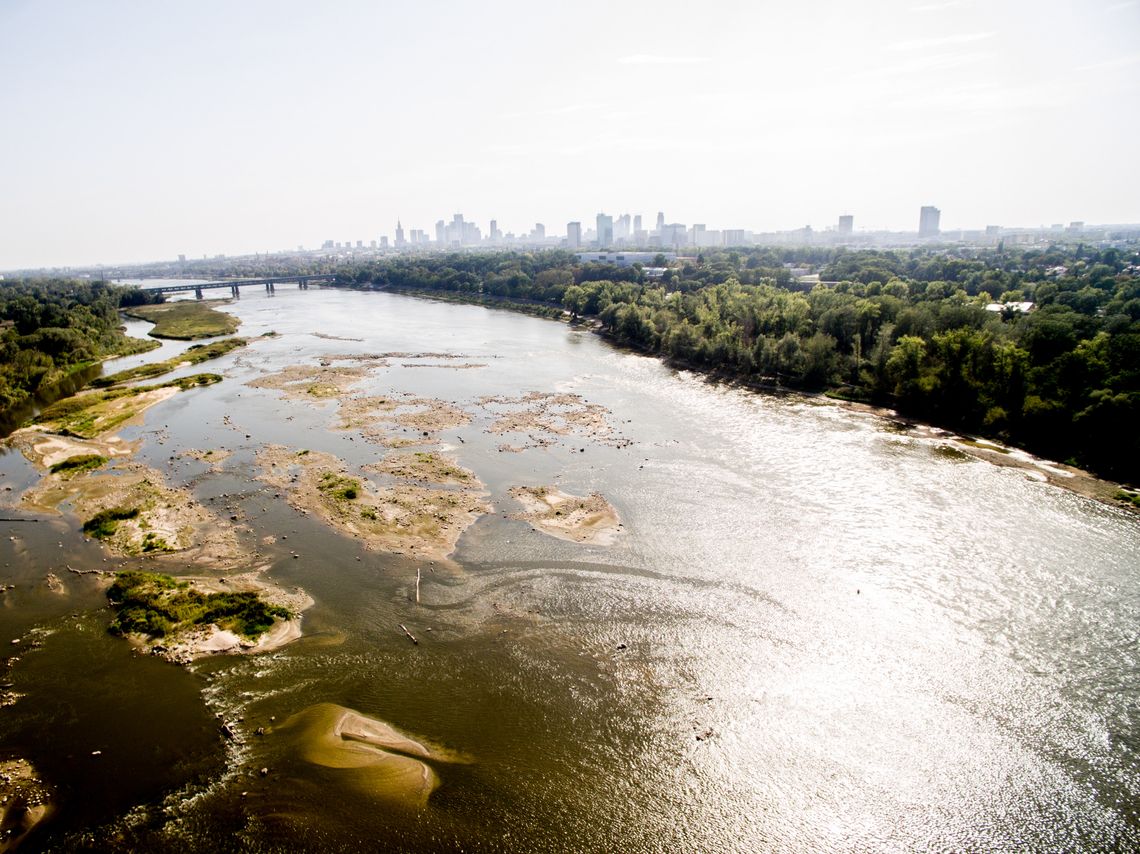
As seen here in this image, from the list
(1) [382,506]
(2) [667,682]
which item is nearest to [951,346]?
(2) [667,682]

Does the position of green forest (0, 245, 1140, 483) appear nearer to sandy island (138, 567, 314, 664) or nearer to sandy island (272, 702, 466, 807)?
sandy island (272, 702, 466, 807)

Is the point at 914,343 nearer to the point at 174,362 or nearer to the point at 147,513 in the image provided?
the point at 147,513

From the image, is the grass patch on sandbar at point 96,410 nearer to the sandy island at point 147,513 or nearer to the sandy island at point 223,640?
the sandy island at point 147,513

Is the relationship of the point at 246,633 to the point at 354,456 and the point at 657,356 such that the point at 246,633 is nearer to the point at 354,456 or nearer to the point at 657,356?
the point at 354,456

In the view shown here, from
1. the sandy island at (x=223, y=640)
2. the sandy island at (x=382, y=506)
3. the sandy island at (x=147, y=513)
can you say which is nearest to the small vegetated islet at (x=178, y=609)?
the sandy island at (x=223, y=640)

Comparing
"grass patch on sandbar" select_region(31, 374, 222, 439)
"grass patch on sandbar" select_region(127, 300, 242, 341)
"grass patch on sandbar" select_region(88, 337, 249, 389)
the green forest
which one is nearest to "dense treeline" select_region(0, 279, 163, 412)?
the green forest
